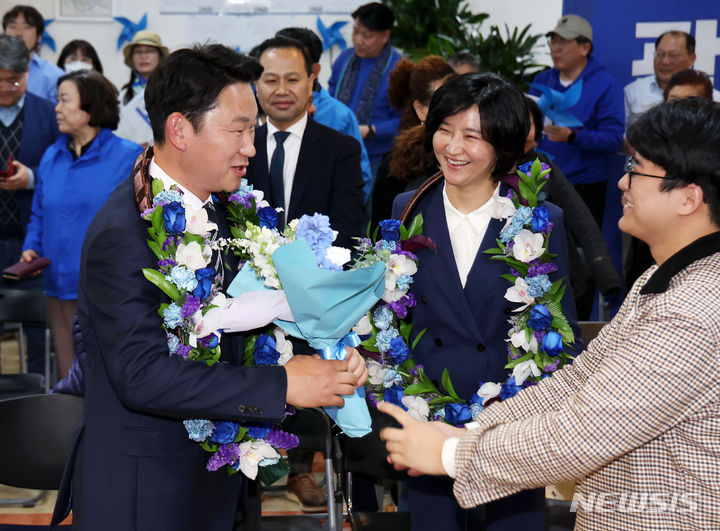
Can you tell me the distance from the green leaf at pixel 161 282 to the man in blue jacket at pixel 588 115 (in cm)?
445

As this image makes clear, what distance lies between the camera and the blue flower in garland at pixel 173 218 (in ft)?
6.41

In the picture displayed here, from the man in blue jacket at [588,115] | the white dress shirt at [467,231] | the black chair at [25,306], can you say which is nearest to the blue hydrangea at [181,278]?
the white dress shirt at [467,231]

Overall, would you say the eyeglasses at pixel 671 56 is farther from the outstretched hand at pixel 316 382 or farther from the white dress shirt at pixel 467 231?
the outstretched hand at pixel 316 382

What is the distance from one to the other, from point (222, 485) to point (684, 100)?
1456mm

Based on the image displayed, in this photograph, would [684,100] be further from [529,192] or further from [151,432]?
[151,432]

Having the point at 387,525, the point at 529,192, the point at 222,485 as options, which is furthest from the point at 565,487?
the point at 222,485

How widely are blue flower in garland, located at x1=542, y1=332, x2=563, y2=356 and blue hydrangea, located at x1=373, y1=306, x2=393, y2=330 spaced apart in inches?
18.3

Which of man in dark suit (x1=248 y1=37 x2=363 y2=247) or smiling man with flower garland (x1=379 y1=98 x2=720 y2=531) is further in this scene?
man in dark suit (x1=248 y1=37 x2=363 y2=247)

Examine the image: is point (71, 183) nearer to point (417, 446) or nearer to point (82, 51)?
point (82, 51)

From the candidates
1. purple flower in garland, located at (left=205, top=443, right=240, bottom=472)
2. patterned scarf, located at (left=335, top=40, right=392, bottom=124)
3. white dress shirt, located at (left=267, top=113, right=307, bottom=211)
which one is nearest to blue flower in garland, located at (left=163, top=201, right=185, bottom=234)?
purple flower in garland, located at (left=205, top=443, right=240, bottom=472)

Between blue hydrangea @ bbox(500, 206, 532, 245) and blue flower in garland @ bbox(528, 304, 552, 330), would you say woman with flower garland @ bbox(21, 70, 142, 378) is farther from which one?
blue flower in garland @ bbox(528, 304, 552, 330)

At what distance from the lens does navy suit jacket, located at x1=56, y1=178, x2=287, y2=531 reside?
1.87 meters

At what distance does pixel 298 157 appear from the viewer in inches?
163

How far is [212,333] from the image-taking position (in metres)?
2.02
